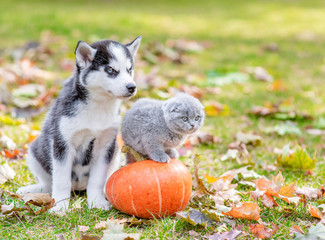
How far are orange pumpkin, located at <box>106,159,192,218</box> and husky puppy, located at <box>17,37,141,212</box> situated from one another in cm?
30

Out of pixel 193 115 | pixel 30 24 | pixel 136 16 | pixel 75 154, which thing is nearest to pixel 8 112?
pixel 75 154

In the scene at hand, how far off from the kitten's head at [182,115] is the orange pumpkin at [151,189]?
0.32 meters

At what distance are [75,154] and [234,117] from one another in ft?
10.5

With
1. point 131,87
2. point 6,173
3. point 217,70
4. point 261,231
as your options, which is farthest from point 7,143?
point 217,70

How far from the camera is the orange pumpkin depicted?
3123mm

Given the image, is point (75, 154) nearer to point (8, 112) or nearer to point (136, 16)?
point (8, 112)

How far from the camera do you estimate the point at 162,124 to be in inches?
131

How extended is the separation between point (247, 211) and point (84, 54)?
1784 millimetres

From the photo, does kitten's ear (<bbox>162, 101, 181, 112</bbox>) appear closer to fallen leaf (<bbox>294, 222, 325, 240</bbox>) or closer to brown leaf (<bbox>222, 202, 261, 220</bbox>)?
brown leaf (<bbox>222, 202, 261, 220</bbox>)

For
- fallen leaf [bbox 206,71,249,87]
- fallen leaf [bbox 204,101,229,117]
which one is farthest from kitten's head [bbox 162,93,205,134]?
fallen leaf [bbox 206,71,249,87]

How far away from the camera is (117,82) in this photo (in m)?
3.20

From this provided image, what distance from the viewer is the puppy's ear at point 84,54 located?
10.6ft

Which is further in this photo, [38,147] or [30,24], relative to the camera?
[30,24]

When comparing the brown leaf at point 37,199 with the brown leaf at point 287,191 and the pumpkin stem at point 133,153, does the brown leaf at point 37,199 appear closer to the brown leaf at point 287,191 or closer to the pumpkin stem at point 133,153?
the pumpkin stem at point 133,153
